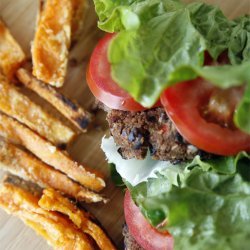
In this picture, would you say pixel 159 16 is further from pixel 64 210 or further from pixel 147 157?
pixel 64 210

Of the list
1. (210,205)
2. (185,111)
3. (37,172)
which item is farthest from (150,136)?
(37,172)

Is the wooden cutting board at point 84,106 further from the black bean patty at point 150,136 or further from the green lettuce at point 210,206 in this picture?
the green lettuce at point 210,206

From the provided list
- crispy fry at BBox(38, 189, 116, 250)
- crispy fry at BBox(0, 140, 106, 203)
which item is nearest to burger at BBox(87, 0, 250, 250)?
crispy fry at BBox(38, 189, 116, 250)

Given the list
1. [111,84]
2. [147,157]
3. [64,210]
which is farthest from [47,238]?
[111,84]

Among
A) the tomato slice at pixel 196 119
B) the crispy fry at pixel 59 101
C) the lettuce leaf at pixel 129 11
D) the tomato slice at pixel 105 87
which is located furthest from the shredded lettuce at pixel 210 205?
the crispy fry at pixel 59 101

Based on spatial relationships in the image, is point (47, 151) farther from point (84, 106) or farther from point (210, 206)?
point (210, 206)

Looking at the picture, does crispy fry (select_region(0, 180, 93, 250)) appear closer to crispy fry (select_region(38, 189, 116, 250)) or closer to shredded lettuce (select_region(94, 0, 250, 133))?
crispy fry (select_region(38, 189, 116, 250))
